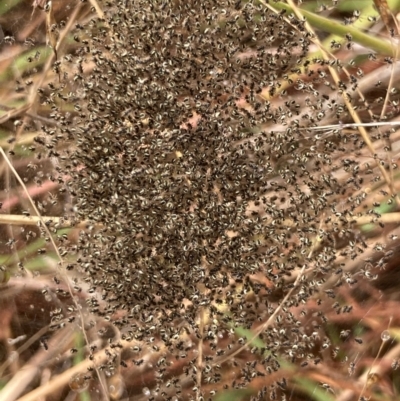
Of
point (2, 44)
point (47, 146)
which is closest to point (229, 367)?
point (47, 146)

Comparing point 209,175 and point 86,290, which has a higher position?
point 209,175

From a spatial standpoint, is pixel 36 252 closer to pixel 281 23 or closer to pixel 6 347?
pixel 6 347

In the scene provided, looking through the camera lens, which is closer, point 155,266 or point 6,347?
point 155,266

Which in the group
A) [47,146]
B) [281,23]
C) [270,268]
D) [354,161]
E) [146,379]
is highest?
[281,23]

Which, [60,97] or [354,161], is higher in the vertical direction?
[60,97]

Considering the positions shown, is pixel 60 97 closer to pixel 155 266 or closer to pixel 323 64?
pixel 155 266

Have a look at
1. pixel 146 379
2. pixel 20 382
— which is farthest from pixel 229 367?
pixel 20 382
